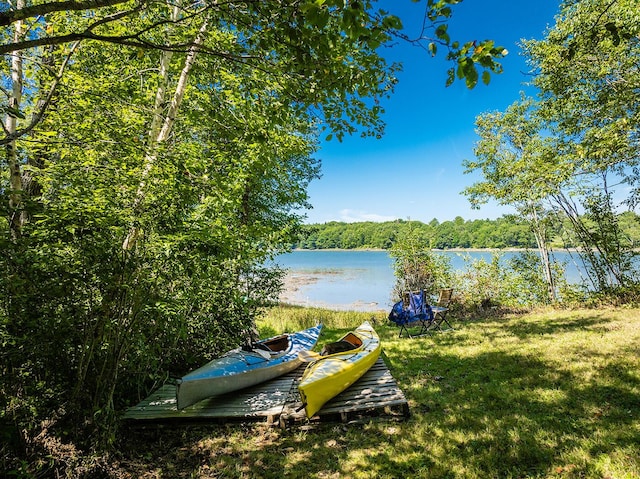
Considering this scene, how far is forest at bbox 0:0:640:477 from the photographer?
2615 millimetres

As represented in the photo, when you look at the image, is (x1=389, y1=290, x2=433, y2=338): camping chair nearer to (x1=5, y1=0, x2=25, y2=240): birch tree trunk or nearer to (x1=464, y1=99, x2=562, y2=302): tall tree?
(x1=464, y1=99, x2=562, y2=302): tall tree

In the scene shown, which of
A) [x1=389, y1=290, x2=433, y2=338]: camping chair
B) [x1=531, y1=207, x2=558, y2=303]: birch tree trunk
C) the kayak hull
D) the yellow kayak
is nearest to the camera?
the yellow kayak

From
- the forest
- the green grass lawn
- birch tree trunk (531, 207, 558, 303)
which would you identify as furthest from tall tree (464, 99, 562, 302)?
the green grass lawn

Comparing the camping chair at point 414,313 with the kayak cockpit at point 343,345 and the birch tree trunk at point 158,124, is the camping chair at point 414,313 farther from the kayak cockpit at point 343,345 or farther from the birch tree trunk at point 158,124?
the birch tree trunk at point 158,124

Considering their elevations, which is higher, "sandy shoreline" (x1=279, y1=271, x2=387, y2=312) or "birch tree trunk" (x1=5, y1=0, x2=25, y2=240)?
"birch tree trunk" (x1=5, y1=0, x2=25, y2=240)

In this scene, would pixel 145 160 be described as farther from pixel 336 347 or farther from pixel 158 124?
pixel 336 347

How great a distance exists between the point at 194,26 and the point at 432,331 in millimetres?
9739

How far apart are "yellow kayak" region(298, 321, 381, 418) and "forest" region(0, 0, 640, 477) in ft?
6.42

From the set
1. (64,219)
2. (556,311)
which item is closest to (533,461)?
(64,219)

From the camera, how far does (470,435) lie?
3668mm

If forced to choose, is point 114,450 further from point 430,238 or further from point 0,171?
point 430,238

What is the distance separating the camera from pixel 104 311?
324 centimetres

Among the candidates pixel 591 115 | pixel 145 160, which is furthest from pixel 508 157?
pixel 145 160

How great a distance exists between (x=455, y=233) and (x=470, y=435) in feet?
180
